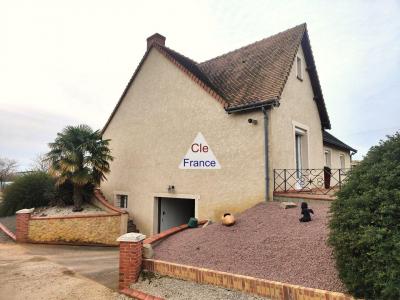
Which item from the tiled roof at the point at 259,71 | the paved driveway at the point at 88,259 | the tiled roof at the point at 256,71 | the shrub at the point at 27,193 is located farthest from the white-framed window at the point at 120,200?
the tiled roof at the point at 259,71

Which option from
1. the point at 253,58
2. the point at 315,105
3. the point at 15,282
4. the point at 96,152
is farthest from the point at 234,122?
the point at 15,282

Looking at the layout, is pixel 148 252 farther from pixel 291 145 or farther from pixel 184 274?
pixel 291 145

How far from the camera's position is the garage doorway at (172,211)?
13625 millimetres

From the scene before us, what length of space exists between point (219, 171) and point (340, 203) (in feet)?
21.4

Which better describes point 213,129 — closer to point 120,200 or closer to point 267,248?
point 267,248

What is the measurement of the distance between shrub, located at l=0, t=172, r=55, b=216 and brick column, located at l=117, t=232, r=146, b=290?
9.45 meters

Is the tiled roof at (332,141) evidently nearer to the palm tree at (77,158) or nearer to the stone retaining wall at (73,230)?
the palm tree at (77,158)

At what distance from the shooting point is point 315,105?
1405 cm

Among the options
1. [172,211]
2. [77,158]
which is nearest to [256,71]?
[172,211]

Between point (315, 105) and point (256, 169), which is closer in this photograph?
point (256, 169)

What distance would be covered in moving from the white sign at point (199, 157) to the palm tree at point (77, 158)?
14.9ft

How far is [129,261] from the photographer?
6.38 metres

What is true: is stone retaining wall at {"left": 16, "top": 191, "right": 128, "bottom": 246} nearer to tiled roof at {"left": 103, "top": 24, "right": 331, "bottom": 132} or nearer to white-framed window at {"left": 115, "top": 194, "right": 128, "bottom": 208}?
white-framed window at {"left": 115, "top": 194, "right": 128, "bottom": 208}

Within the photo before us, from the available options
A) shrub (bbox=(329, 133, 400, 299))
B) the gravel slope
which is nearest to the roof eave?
shrub (bbox=(329, 133, 400, 299))
